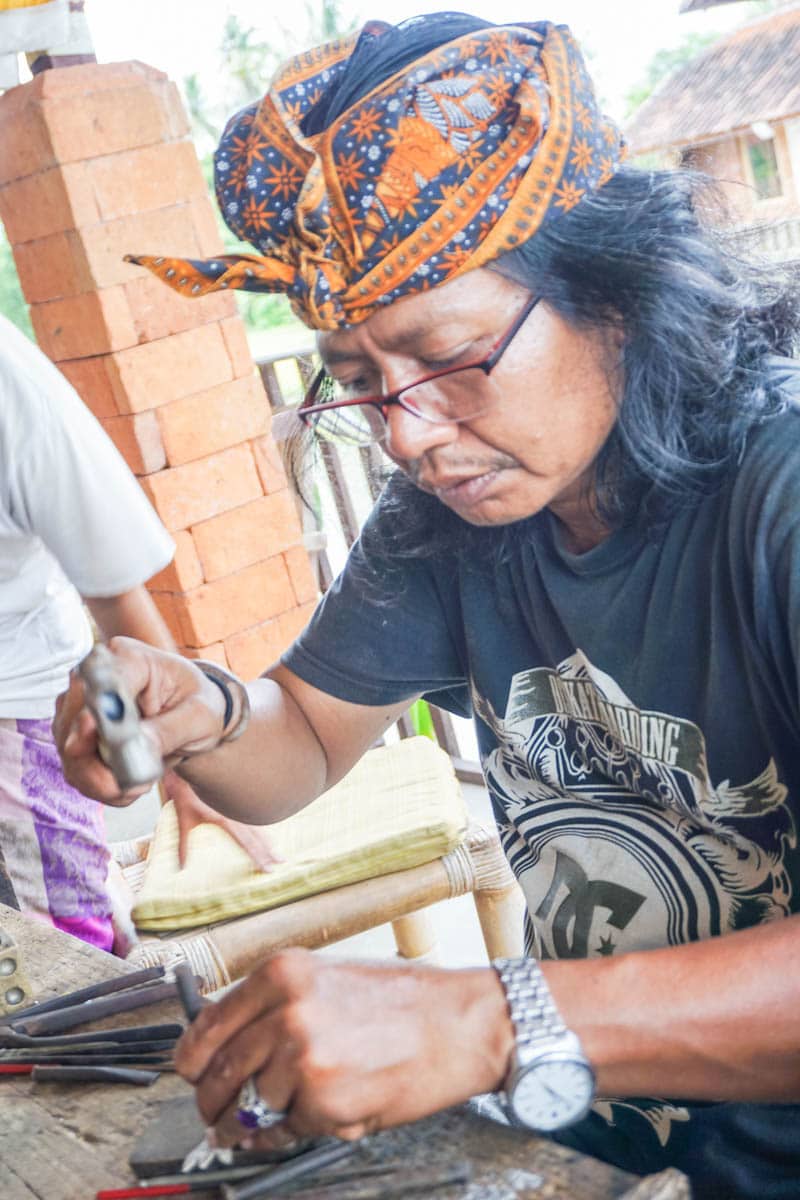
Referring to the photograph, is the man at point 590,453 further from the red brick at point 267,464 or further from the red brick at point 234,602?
the red brick at point 267,464

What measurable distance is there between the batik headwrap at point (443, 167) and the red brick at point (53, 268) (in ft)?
6.17

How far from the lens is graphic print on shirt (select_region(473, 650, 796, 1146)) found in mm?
1233

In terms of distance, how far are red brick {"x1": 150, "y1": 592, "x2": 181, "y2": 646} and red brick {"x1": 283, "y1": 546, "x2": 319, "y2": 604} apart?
0.34 metres

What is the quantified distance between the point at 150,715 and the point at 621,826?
525 millimetres

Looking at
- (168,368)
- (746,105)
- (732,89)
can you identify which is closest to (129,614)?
(168,368)

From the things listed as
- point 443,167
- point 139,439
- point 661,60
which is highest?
point 661,60

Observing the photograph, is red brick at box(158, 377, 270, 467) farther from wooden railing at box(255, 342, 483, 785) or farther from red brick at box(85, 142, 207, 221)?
red brick at box(85, 142, 207, 221)

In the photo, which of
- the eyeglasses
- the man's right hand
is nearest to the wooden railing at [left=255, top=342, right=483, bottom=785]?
the man's right hand

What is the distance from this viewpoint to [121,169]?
3.02 metres

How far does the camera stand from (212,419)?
3145 millimetres

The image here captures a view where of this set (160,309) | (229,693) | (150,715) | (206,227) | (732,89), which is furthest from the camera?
(732,89)

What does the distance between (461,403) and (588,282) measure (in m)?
0.17

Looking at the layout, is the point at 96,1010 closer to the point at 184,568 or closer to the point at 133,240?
the point at 184,568

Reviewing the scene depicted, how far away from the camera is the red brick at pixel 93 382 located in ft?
9.96
